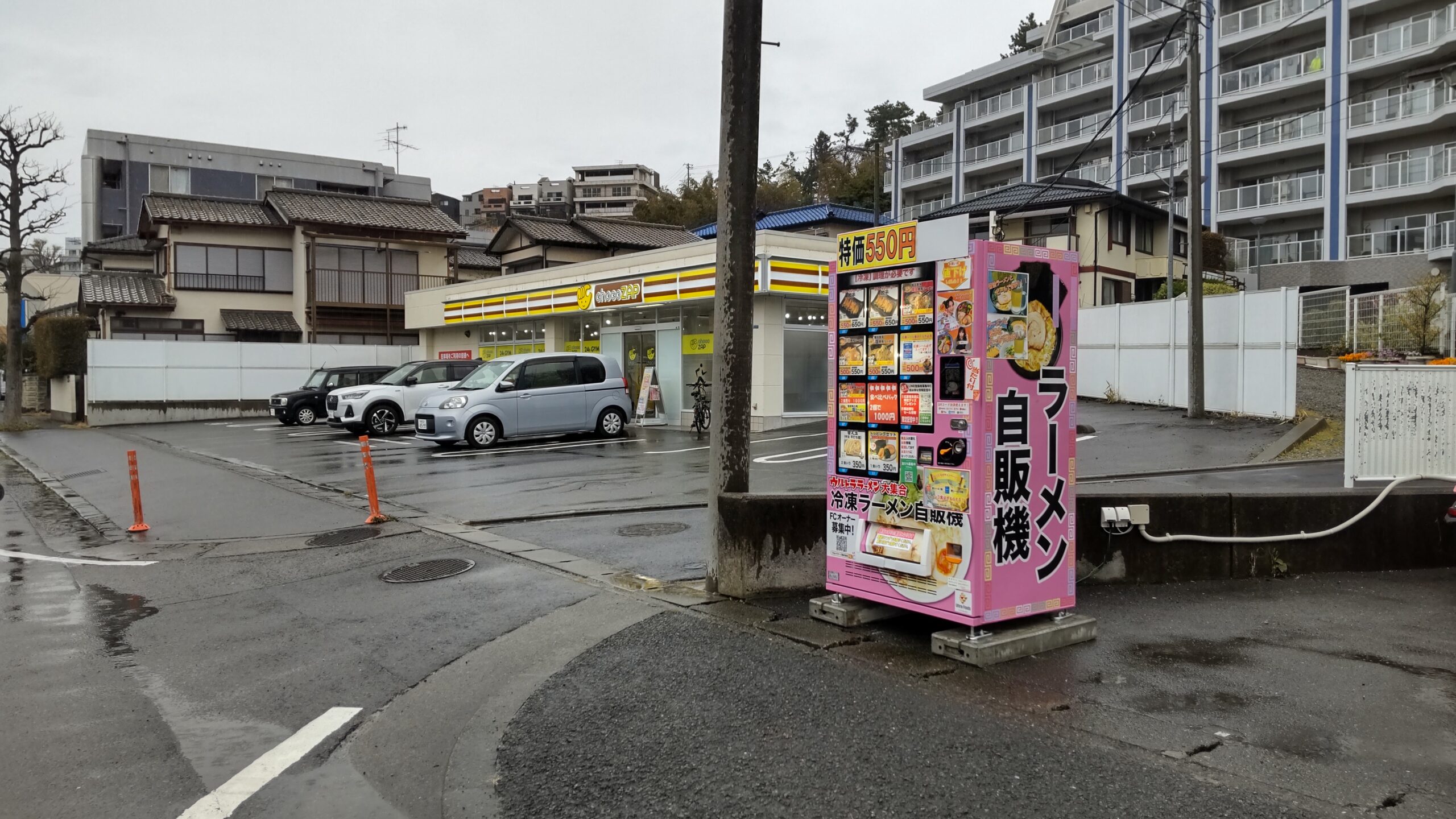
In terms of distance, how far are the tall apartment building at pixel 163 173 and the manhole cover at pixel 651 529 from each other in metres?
48.1

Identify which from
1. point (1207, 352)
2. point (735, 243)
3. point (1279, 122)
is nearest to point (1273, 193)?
point (1279, 122)

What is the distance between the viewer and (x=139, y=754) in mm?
4090

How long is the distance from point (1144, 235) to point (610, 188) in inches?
3089

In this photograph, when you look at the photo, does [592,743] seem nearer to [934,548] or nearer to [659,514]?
[934,548]

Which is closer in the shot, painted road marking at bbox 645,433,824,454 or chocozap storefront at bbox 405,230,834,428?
painted road marking at bbox 645,433,824,454

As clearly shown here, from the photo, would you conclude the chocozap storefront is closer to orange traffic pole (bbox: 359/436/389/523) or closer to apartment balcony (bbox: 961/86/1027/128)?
orange traffic pole (bbox: 359/436/389/523)

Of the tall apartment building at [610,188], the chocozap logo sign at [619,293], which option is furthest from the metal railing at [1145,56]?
the tall apartment building at [610,188]

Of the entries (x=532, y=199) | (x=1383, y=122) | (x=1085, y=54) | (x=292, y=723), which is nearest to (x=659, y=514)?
(x=292, y=723)

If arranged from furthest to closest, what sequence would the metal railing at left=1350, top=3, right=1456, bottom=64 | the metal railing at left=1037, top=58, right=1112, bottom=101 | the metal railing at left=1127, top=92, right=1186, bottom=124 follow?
1. the metal railing at left=1037, top=58, right=1112, bottom=101
2. the metal railing at left=1127, top=92, right=1186, bottom=124
3. the metal railing at left=1350, top=3, right=1456, bottom=64

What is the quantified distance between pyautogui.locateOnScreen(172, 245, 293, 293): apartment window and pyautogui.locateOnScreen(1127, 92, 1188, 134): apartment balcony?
1423 inches

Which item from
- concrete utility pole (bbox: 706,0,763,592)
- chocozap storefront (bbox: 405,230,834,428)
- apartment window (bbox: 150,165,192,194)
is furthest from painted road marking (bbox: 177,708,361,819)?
apartment window (bbox: 150,165,192,194)

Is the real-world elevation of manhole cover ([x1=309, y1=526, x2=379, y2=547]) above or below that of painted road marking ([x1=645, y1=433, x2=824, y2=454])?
below

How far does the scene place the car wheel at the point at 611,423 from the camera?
1905cm

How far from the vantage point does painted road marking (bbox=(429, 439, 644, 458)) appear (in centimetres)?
1645
